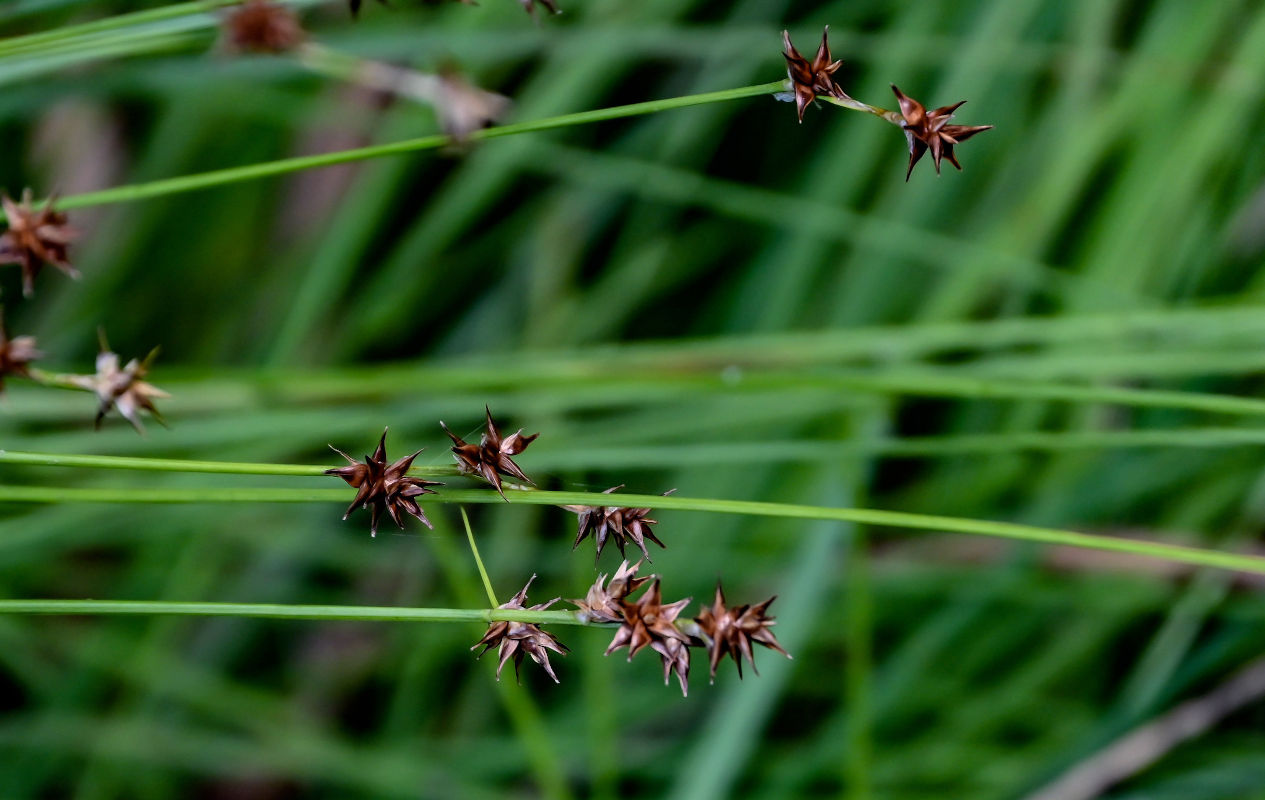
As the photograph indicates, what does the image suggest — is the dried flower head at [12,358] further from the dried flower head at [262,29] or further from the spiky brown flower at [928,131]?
the spiky brown flower at [928,131]

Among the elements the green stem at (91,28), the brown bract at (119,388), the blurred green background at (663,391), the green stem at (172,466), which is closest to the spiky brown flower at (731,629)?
the green stem at (172,466)

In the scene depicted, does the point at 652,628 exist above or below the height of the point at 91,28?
below

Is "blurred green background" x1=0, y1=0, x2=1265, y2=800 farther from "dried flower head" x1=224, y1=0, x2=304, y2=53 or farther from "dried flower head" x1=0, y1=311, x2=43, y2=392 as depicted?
"dried flower head" x1=0, y1=311, x2=43, y2=392

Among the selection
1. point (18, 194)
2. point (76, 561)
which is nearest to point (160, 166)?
point (18, 194)

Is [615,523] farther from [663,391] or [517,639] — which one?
[663,391]

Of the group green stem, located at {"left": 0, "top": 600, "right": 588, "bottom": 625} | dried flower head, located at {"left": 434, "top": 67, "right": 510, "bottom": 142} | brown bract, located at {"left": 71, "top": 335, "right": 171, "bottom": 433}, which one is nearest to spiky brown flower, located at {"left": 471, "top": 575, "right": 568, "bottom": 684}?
green stem, located at {"left": 0, "top": 600, "right": 588, "bottom": 625}

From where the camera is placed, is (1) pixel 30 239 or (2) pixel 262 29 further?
(2) pixel 262 29

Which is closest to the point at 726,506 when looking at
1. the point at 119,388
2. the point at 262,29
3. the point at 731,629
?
the point at 731,629
